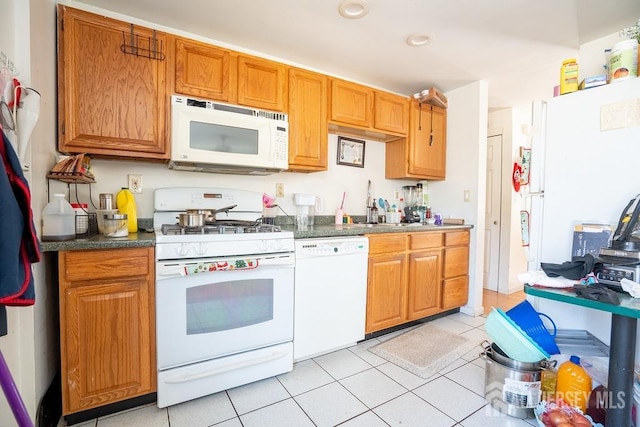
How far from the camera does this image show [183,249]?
5.05ft

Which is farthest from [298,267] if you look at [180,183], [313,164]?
[180,183]

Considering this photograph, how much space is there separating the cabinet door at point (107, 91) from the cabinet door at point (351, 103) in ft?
4.17

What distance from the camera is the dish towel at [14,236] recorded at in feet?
2.56

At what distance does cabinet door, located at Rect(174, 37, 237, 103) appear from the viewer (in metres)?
1.86

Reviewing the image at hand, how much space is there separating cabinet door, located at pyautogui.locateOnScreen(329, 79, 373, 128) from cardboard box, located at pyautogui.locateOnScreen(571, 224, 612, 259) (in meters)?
1.69

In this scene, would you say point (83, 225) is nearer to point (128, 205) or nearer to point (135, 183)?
point (128, 205)

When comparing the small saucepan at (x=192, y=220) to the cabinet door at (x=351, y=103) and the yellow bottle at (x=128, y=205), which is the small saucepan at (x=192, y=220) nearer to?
the yellow bottle at (x=128, y=205)

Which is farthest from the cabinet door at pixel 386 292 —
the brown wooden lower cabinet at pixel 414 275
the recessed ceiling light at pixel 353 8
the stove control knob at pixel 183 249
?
the recessed ceiling light at pixel 353 8

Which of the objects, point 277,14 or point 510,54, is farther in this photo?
point 510,54

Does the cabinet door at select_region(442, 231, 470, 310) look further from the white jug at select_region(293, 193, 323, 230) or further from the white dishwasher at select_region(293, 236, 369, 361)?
the white jug at select_region(293, 193, 323, 230)

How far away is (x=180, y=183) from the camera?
2139 millimetres

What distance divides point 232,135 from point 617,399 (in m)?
2.39

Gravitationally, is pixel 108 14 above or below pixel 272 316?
above

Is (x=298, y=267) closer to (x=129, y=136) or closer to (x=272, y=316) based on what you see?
(x=272, y=316)
